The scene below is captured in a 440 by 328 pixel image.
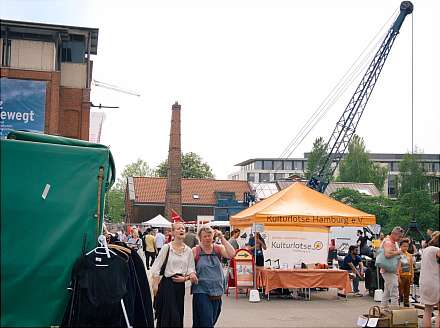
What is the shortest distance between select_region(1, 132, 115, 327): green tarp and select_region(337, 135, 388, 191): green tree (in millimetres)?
87452

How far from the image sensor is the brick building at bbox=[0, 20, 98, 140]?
41188 mm

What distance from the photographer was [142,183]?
70500 mm

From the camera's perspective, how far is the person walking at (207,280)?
764 centimetres

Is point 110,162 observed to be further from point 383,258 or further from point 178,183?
point 178,183

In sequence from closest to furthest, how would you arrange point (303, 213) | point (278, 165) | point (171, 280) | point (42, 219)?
point (42, 219)
point (171, 280)
point (303, 213)
point (278, 165)

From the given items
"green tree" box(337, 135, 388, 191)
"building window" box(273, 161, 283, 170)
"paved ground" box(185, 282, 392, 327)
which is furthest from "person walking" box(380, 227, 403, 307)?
"building window" box(273, 161, 283, 170)

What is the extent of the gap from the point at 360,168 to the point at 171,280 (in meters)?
86.8

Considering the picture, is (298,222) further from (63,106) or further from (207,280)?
(63,106)

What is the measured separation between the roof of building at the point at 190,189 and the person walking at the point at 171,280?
196 feet

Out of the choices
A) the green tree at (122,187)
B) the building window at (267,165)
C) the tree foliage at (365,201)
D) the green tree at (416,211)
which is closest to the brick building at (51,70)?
the green tree at (416,211)

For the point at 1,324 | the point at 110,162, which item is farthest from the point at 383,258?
the point at 1,324

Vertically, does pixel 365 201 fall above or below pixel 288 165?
below

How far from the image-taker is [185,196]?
69.8 metres

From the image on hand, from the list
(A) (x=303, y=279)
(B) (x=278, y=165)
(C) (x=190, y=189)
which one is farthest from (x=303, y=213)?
(B) (x=278, y=165)
